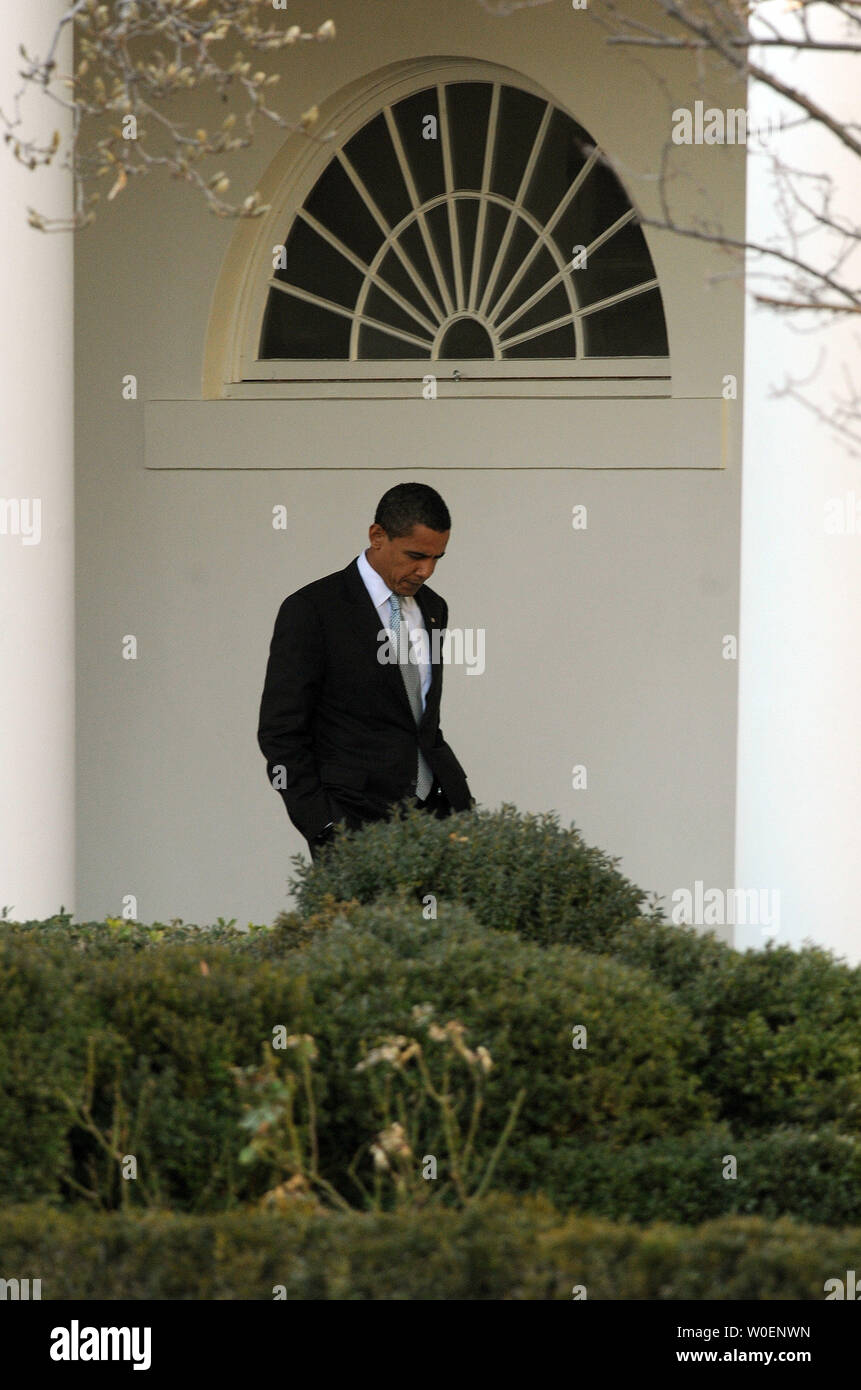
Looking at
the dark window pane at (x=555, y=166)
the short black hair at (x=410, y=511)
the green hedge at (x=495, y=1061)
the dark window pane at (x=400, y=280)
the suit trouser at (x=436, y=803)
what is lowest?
the green hedge at (x=495, y=1061)

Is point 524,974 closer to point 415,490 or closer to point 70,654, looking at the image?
point 415,490

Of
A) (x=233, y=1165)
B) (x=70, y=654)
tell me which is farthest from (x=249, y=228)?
(x=233, y=1165)

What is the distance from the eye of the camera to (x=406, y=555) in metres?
5.59

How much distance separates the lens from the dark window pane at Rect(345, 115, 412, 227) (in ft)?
28.2

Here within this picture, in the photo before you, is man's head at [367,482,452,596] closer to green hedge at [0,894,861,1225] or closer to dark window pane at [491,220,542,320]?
green hedge at [0,894,861,1225]

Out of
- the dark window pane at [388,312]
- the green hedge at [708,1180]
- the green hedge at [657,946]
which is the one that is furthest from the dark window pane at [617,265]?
the green hedge at [708,1180]

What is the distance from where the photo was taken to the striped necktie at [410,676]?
571cm

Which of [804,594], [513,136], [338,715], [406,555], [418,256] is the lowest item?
[338,715]

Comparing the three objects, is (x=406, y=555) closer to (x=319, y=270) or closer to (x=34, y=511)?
(x=34, y=511)

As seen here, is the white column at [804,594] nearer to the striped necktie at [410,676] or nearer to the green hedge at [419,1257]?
the striped necktie at [410,676]

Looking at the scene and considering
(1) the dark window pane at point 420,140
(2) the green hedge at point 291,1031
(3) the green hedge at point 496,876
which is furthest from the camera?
(1) the dark window pane at point 420,140

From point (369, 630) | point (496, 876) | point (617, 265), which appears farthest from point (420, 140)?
point (496, 876)

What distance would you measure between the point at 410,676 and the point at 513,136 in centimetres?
400

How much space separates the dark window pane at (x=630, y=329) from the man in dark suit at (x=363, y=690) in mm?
3244
